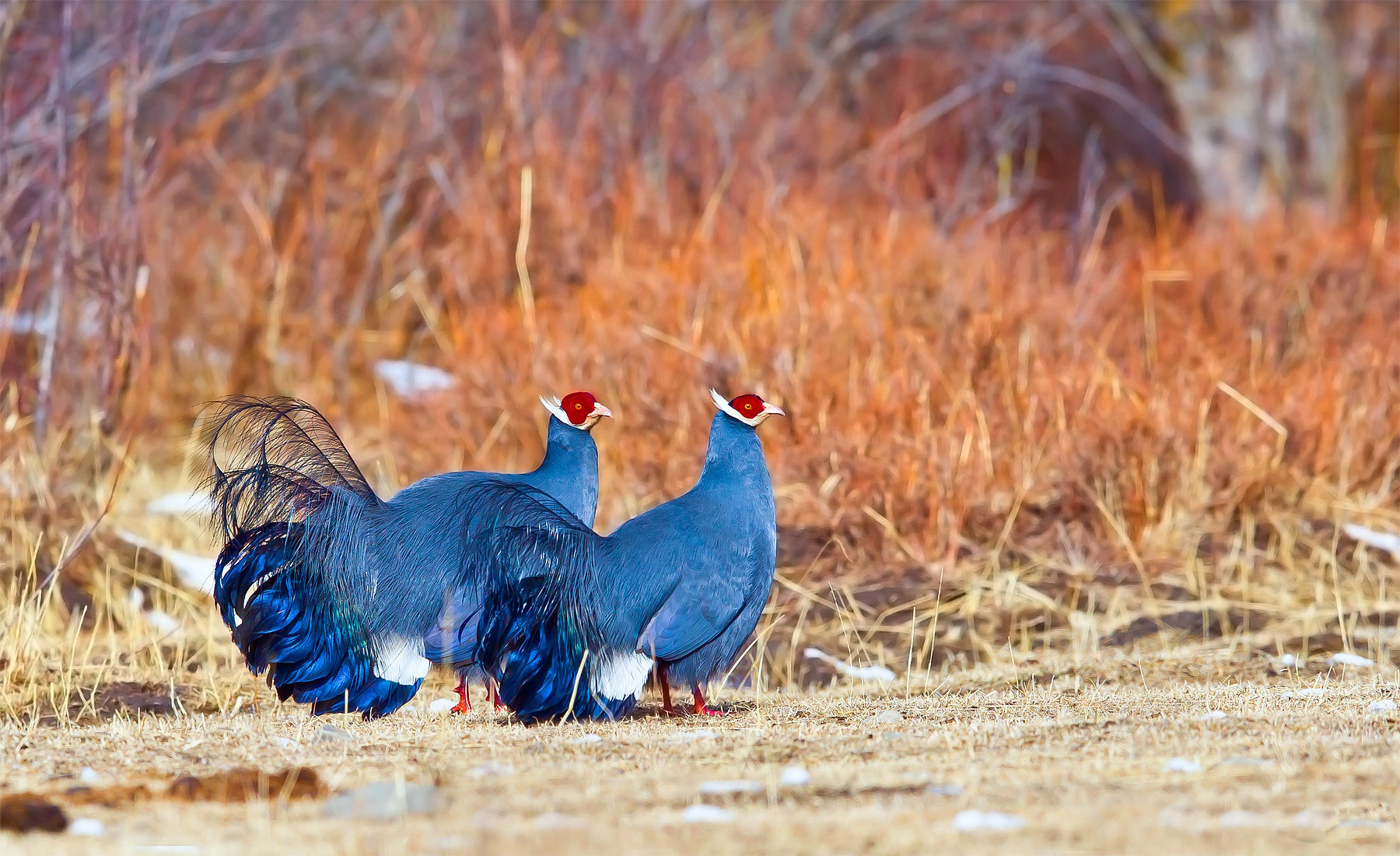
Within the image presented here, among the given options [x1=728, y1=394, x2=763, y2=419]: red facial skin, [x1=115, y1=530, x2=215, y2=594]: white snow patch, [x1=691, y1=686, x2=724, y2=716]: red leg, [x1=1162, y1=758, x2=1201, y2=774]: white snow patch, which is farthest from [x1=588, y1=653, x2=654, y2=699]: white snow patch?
[x1=115, y1=530, x2=215, y2=594]: white snow patch

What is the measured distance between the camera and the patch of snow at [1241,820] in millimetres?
3293

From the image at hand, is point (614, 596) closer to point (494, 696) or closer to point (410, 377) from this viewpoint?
point (494, 696)

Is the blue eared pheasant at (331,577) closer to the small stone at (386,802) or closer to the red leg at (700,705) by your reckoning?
the red leg at (700,705)

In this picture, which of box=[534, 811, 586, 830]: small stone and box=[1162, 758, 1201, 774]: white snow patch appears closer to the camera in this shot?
box=[534, 811, 586, 830]: small stone

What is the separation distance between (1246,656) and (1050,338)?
2667 millimetres

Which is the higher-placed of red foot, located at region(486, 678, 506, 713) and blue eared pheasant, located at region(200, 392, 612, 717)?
blue eared pheasant, located at region(200, 392, 612, 717)

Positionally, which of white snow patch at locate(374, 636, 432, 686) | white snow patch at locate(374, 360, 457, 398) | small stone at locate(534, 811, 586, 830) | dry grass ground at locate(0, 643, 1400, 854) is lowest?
dry grass ground at locate(0, 643, 1400, 854)

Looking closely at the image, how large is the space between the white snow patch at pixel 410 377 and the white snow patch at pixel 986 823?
20.1 ft

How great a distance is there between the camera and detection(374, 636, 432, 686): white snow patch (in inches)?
191

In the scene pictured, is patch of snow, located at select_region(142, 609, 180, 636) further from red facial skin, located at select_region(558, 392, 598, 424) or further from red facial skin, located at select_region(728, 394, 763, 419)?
red facial skin, located at select_region(728, 394, 763, 419)

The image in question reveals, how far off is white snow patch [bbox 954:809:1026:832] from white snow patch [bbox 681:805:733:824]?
1.34 ft

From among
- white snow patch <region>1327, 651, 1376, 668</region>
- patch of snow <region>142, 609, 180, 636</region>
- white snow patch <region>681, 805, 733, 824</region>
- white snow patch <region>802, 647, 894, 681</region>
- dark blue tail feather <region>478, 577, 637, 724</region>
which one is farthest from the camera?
patch of snow <region>142, 609, 180, 636</region>

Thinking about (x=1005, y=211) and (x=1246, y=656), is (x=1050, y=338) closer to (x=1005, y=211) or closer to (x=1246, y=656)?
(x=1005, y=211)

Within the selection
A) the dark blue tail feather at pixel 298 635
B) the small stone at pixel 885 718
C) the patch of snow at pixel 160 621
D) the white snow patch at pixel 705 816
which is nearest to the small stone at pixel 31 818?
the white snow patch at pixel 705 816
